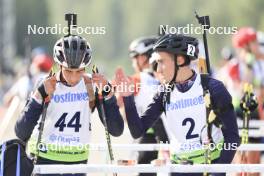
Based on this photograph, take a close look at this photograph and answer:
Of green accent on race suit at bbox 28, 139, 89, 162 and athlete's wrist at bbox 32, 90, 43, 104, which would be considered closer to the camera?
athlete's wrist at bbox 32, 90, 43, 104

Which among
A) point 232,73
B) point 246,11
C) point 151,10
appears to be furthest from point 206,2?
point 232,73

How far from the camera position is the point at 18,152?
6965 millimetres

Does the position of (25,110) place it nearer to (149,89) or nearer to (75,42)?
(75,42)

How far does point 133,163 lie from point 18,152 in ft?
2.88

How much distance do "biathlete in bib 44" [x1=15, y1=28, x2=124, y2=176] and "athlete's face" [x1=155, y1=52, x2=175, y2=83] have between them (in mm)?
468

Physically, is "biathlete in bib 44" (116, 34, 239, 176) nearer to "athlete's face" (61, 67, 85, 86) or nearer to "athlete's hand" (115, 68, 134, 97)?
"athlete's hand" (115, 68, 134, 97)

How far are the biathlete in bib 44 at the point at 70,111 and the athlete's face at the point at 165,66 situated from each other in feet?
1.54

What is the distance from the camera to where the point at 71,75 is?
25.6ft

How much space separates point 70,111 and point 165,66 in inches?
35.1

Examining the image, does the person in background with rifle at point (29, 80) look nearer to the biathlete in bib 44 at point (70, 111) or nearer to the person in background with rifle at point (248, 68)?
the person in background with rifle at point (248, 68)

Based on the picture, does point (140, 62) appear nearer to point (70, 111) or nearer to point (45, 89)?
point (70, 111)

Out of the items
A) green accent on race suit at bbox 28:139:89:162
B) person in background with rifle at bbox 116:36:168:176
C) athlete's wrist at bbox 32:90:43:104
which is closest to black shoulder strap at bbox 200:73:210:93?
green accent on race suit at bbox 28:139:89:162

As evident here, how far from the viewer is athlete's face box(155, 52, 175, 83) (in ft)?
25.4

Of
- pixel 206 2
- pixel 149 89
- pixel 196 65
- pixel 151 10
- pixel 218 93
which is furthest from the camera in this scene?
pixel 151 10
